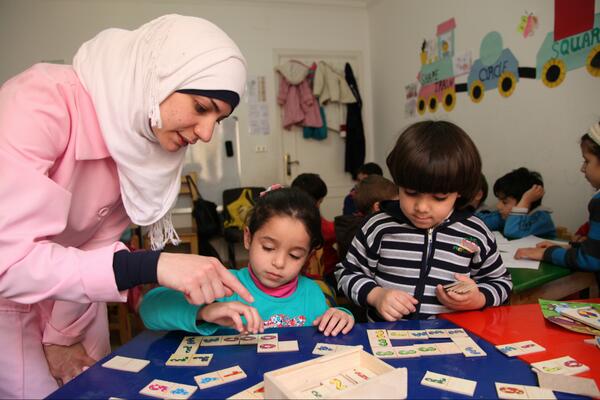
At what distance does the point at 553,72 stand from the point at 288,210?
2.73 meters

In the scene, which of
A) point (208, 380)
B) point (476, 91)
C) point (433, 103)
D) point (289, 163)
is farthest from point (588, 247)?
point (289, 163)

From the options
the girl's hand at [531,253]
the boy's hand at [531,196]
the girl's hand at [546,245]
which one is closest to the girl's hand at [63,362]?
the girl's hand at [531,253]

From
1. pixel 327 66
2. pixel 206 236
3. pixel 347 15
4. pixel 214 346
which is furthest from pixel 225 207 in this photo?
pixel 214 346

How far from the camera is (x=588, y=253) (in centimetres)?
191

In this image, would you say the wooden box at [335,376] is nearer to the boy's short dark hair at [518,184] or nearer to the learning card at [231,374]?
the learning card at [231,374]

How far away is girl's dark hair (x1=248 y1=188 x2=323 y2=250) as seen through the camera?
1416 millimetres

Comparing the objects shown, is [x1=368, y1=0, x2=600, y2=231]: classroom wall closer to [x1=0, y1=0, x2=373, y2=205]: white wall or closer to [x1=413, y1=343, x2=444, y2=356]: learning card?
[x1=0, y1=0, x2=373, y2=205]: white wall

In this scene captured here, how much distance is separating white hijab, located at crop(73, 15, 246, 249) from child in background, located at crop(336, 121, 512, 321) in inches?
24.0

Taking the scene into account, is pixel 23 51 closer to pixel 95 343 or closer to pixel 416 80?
pixel 416 80

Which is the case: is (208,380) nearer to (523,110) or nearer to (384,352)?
(384,352)

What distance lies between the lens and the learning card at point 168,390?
2.65ft

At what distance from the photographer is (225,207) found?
17.1 ft

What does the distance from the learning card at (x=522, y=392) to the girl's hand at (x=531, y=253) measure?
1464mm

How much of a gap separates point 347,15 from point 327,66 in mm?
865
